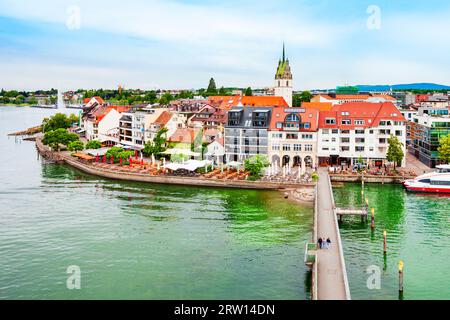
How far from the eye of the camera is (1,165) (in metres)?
69.6

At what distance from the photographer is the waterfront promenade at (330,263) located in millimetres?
23297

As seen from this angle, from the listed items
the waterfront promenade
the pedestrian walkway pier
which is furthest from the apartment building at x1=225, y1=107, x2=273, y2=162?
the pedestrian walkway pier

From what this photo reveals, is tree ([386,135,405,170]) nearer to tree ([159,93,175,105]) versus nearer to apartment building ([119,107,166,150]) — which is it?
apartment building ([119,107,166,150])

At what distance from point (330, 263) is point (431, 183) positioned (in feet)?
96.5

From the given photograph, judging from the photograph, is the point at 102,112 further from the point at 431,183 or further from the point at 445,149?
the point at 431,183

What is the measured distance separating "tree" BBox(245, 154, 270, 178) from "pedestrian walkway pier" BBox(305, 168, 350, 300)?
53.8 feet

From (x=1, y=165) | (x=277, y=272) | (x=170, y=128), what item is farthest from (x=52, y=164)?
(x=277, y=272)

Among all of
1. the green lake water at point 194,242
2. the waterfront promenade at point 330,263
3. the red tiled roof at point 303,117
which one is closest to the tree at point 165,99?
the red tiled roof at point 303,117

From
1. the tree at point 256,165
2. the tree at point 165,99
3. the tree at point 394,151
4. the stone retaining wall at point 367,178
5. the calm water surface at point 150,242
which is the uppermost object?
the tree at point 165,99

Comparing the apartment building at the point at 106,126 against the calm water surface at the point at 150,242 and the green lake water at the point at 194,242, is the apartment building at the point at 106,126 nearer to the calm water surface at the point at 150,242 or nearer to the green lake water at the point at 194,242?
the calm water surface at the point at 150,242

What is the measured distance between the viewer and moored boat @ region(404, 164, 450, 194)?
51688 mm

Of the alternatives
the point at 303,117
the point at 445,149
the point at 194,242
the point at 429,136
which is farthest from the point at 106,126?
the point at 194,242

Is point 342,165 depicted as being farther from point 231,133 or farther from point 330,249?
point 330,249

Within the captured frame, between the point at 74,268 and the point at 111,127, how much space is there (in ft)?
210
